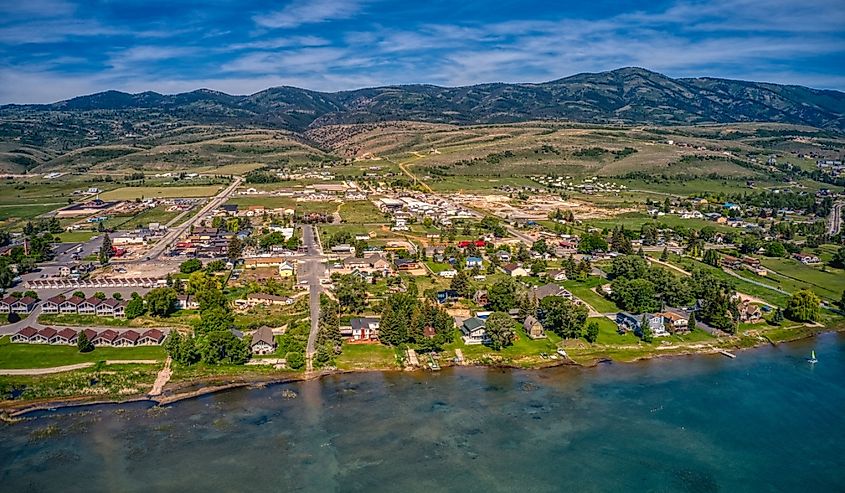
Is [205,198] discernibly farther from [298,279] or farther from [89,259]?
[298,279]

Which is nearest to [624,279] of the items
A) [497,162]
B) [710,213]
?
[710,213]

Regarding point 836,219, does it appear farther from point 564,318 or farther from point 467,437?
point 467,437

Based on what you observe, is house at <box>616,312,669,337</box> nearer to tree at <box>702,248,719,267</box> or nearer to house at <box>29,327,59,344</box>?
tree at <box>702,248,719,267</box>

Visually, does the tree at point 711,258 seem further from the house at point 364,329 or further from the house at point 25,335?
the house at point 25,335

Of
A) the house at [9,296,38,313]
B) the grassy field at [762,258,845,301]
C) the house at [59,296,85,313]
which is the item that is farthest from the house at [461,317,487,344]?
the house at [9,296,38,313]

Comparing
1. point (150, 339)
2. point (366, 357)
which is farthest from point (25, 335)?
point (366, 357)

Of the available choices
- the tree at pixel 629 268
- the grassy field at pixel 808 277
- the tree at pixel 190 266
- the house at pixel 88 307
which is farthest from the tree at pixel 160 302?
the grassy field at pixel 808 277

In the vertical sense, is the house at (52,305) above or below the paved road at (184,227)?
below
